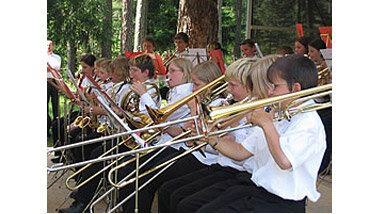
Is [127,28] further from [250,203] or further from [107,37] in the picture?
[250,203]

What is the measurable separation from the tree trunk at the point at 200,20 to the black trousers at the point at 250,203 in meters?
4.93

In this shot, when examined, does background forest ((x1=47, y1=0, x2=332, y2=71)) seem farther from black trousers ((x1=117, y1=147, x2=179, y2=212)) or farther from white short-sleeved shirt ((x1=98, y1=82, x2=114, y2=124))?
black trousers ((x1=117, y1=147, x2=179, y2=212))

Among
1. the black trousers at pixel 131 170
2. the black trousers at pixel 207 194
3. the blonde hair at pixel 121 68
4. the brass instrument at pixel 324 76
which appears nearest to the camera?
the black trousers at pixel 207 194

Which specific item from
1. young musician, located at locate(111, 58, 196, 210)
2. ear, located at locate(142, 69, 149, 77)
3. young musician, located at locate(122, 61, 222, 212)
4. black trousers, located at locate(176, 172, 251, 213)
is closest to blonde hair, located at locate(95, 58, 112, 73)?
ear, located at locate(142, 69, 149, 77)

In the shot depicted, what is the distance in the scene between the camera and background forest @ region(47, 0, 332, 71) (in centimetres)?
717

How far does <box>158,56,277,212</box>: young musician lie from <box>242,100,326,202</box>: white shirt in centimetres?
37

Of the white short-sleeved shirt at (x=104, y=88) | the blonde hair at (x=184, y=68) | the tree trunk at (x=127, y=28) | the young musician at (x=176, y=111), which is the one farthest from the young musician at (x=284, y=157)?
the tree trunk at (x=127, y=28)

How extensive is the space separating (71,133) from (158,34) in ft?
35.6

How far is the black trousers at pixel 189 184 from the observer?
8.54ft

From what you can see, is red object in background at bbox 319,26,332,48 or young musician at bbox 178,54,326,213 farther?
red object in background at bbox 319,26,332,48

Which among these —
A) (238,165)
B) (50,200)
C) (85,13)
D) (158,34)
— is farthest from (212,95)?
(158,34)

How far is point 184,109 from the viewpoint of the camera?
3477mm

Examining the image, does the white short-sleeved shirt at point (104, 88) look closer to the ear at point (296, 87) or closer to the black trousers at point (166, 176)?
the black trousers at point (166, 176)
